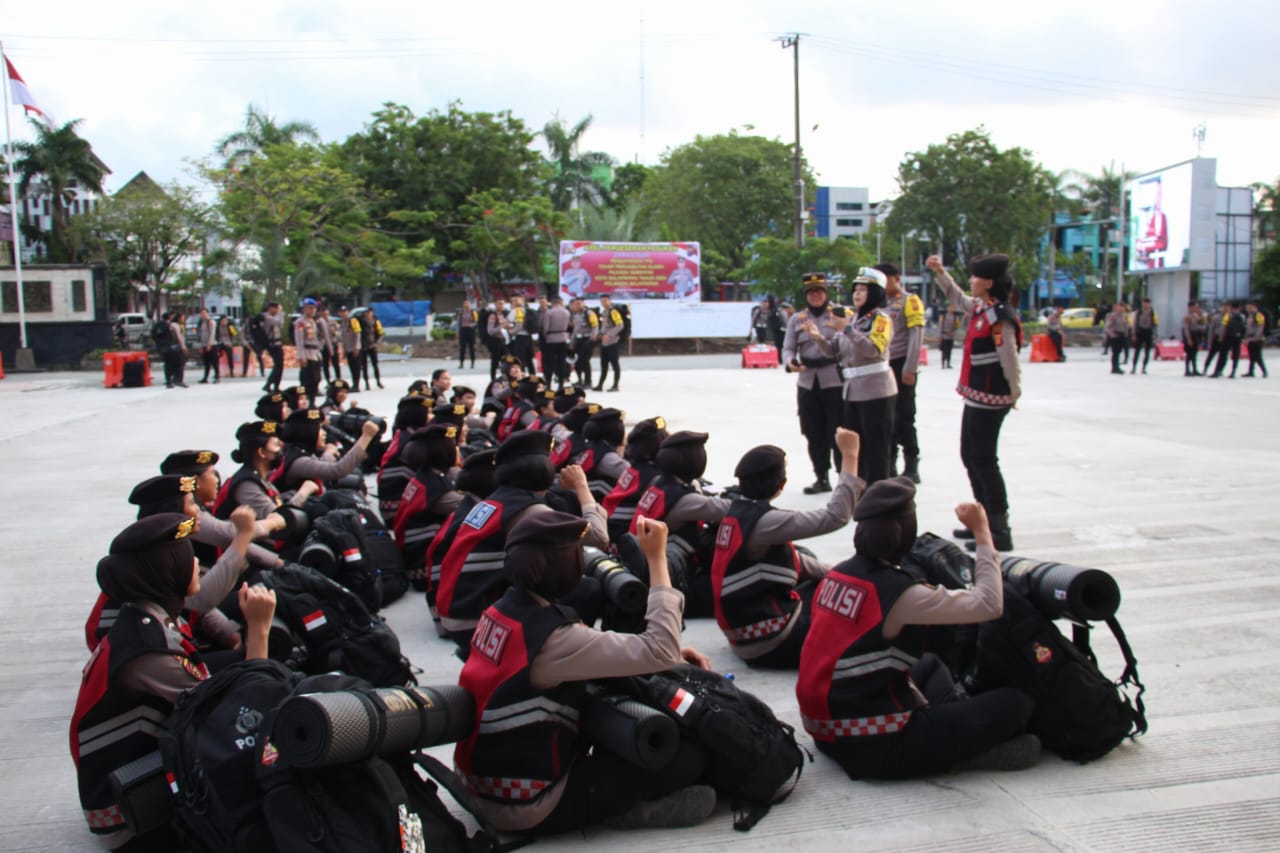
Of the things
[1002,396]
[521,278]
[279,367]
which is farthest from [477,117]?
[1002,396]

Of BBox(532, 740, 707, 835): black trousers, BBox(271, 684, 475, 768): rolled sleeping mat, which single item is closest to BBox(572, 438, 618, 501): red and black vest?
BBox(532, 740, 707, 835): black trousers

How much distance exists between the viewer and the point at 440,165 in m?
46.8

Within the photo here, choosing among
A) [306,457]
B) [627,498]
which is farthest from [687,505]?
[306,457]

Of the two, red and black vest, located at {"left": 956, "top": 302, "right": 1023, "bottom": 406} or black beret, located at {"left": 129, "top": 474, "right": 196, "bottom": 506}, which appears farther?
red and black vest, located at {"left": 956, "top": 302, "right": 1023, "bottom": 406}

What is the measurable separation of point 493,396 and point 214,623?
330 inches

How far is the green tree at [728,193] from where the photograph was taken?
51781mm

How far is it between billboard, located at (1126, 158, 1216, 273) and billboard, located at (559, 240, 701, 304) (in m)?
16.4

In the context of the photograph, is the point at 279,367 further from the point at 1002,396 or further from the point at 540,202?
the point at 540,202

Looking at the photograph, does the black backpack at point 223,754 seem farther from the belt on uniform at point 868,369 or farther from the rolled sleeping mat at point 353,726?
the belt on uniform at point 868,369

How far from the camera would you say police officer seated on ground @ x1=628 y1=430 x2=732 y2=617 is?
218 inches

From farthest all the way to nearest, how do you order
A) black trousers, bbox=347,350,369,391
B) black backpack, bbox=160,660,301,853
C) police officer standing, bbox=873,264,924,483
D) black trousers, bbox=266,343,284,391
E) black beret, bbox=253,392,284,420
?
1. black trousers, bbox=347,350,369,391
2. black trousers, bbox=266,343,284,391
3. police officer standing, bbox=873,264,924,483
4. black beret, bbox=253,392,284,420
5. black backpack, bbox=160,660,301,853

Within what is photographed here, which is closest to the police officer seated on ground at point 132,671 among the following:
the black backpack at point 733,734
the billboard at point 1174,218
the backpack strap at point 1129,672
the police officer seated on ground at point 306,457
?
the black backpack at point 733,734

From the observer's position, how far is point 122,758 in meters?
3.32

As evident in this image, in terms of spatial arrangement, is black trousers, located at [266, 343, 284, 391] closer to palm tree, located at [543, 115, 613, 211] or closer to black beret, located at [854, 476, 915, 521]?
black beret, located at [854, 476, 915, 521]
